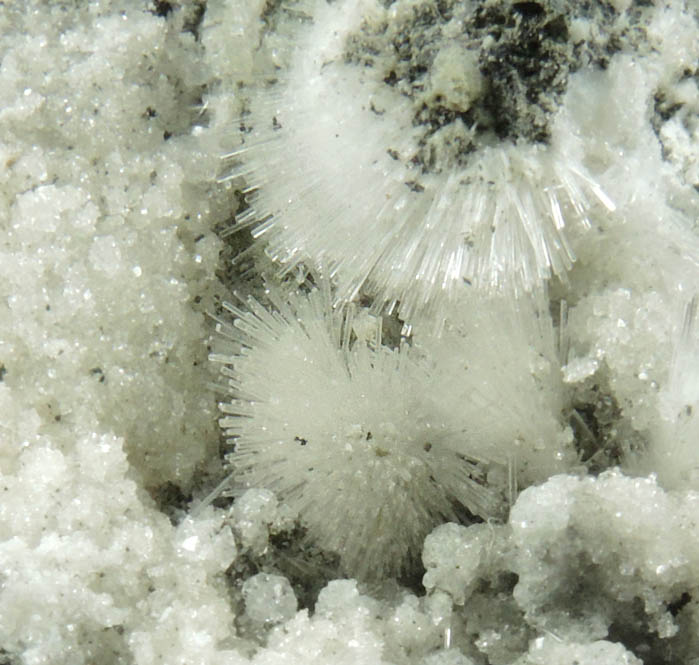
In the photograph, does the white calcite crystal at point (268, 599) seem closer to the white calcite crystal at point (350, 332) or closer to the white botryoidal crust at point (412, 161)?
the white calcite crystal at point (350, 332)

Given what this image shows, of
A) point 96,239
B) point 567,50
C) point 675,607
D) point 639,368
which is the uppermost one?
point 567,50

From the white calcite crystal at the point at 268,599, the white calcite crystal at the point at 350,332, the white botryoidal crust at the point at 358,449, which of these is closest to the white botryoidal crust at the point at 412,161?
the white calcite crystal at the point at 350,332

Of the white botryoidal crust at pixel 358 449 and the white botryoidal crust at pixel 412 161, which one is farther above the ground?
the white botryoidal crust at pixel 412 161

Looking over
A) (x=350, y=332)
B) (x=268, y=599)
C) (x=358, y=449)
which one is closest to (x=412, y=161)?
(x=350, y=332)

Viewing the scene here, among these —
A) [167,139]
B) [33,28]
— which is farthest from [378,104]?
[33,28]

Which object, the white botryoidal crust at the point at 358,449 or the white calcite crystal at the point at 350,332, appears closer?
the white calcite crystal at the point at 350,332

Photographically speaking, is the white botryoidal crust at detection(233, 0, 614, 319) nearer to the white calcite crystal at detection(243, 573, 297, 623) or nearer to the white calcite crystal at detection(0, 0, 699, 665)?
the white calcite crystal at detection(0, 0, 699, 665)

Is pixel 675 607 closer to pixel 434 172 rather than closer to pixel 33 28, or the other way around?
pixel 434 172
